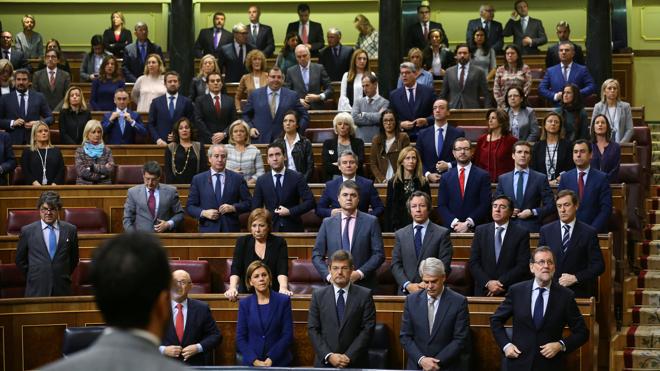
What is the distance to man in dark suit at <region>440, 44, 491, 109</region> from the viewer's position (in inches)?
419

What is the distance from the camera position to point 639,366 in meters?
7.92

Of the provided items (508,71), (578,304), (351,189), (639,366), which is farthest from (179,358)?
(508,71)

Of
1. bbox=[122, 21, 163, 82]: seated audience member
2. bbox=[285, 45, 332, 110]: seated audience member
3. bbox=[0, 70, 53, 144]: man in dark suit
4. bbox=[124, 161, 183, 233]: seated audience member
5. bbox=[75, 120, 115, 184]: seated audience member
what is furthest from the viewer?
bbox=[122, 21, 163, 82]: seated audience member

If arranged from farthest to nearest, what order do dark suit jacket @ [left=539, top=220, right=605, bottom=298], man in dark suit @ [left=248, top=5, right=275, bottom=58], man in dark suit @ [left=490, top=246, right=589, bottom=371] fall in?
man in dark suit @ [left=248, top=5, right=275, bottom=58], dark suit jacket @ [left=539, top=220, right=605, bottom=298], man in dark suit @ [left=490, top=246, right=589, bottom=371]

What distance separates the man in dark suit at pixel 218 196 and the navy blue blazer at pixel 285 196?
0.37 ft

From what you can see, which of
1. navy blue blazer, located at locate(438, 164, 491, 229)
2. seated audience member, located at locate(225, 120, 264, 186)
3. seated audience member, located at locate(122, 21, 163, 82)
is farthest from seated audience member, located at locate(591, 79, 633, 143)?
seated audience member, located at locate(122, 21, 163, 82)

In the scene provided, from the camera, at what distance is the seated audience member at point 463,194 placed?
26.4ft

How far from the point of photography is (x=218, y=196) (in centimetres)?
838

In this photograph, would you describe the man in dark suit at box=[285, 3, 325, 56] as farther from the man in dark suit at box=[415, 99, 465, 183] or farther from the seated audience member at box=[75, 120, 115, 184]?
the seated audience member at box=[75, 120, 115, 184]

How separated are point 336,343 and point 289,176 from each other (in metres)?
1.91

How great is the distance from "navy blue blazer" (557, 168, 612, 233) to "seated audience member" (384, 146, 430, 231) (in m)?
0.95

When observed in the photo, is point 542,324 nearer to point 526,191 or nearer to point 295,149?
point 526,191

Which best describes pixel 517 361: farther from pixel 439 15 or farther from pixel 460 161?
pixel 439 15

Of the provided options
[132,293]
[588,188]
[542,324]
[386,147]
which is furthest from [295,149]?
[132,293]
